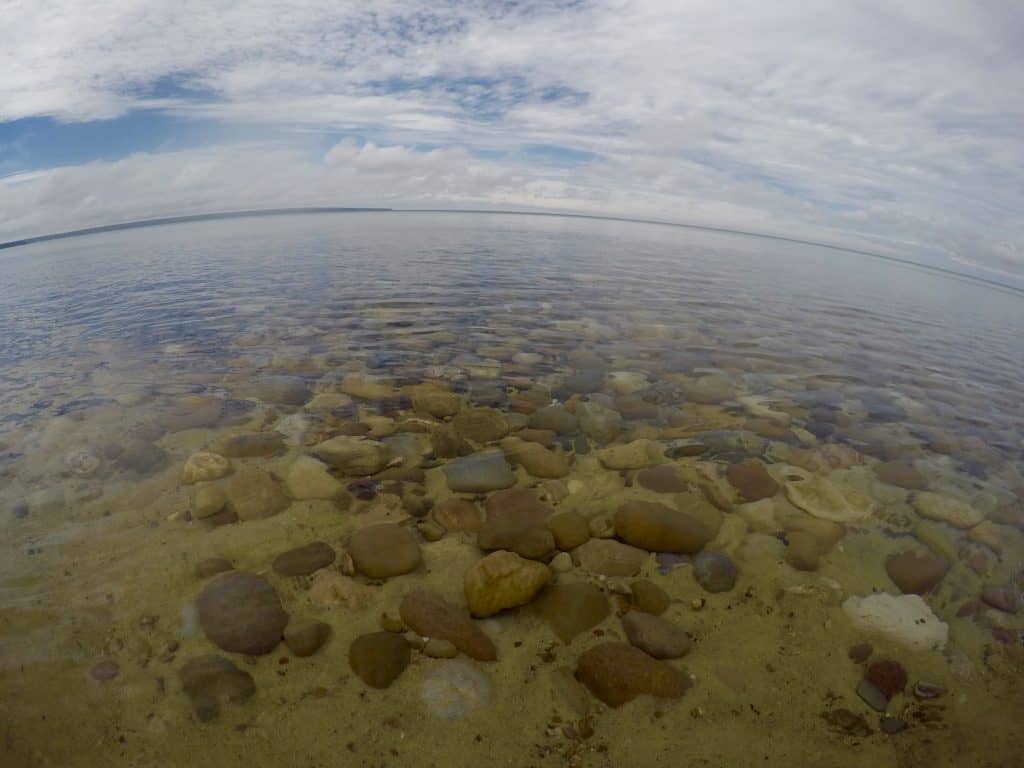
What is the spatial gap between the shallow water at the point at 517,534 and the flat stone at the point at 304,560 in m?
0.10

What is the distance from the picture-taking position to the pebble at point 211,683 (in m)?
3.36

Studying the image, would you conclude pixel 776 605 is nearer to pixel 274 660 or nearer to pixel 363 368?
pixel 274 660

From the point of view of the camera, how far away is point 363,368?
10.5 meters

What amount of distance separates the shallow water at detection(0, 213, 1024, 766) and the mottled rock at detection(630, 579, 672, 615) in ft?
0.22

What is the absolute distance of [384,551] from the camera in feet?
16.0

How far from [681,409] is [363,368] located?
6.85 m

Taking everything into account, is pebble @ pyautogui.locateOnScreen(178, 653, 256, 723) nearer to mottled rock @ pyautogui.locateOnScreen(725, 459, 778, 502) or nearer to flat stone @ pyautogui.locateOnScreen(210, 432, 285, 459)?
flat stone @ pyautogui.locateOnScreen(210, 432, 285, 459)

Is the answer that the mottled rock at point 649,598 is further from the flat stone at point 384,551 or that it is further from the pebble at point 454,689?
the flat stone at point 384,551

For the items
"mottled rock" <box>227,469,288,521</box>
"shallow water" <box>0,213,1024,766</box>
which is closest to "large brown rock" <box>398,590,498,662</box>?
"shallow water" <box>0,213,1024,766</box>

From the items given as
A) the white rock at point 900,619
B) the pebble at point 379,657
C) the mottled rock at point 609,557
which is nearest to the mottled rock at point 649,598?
the mottled rock at point 609,557

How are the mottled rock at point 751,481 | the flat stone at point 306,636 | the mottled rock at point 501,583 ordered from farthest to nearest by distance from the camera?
the mottled rock at point 751,481, the mottled rock at point 501,583, the flat stone at point 306,636

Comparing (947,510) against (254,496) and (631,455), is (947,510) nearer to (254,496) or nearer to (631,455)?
(631,455)

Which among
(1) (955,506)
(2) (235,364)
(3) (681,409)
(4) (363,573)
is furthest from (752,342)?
(2) (235,364)

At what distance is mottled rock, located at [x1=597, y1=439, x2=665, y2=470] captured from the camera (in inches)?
268
